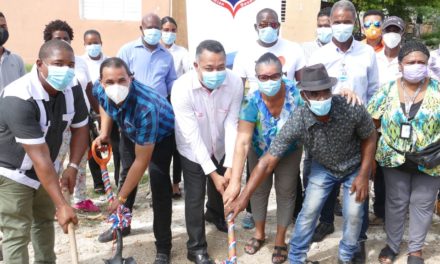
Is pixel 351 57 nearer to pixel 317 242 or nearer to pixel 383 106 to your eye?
pixel 383 106

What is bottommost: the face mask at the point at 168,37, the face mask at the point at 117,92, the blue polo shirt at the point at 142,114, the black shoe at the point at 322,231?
the black shoe at the point at 322,231

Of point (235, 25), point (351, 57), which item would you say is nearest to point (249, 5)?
point (235, 25)

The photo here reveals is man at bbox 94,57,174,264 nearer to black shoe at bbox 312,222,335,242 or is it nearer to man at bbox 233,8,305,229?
man at bbox 233,8,305,229

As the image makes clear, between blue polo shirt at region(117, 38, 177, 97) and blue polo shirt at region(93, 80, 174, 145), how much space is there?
4.69ft

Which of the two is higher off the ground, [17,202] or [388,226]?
[17,202]

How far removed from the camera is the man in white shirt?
4281mm

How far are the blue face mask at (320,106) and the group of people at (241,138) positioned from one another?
0.01m

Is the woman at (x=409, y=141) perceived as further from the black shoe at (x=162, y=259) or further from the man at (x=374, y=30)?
the black shoe at (x=162, y=259)

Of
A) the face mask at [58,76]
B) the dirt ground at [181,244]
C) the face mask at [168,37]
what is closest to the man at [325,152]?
the dirt ground at [181,244]

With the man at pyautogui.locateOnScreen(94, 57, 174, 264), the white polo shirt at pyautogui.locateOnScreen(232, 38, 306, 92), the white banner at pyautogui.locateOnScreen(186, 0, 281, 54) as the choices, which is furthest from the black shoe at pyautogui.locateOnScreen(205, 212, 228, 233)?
the white banner at pyautogui.locateOnScreen(186, 0, 281, 54)

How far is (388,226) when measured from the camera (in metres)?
3.87

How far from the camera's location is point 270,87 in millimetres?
3381

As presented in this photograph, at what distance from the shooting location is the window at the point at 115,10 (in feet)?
43.7

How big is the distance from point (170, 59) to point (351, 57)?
204 cm
